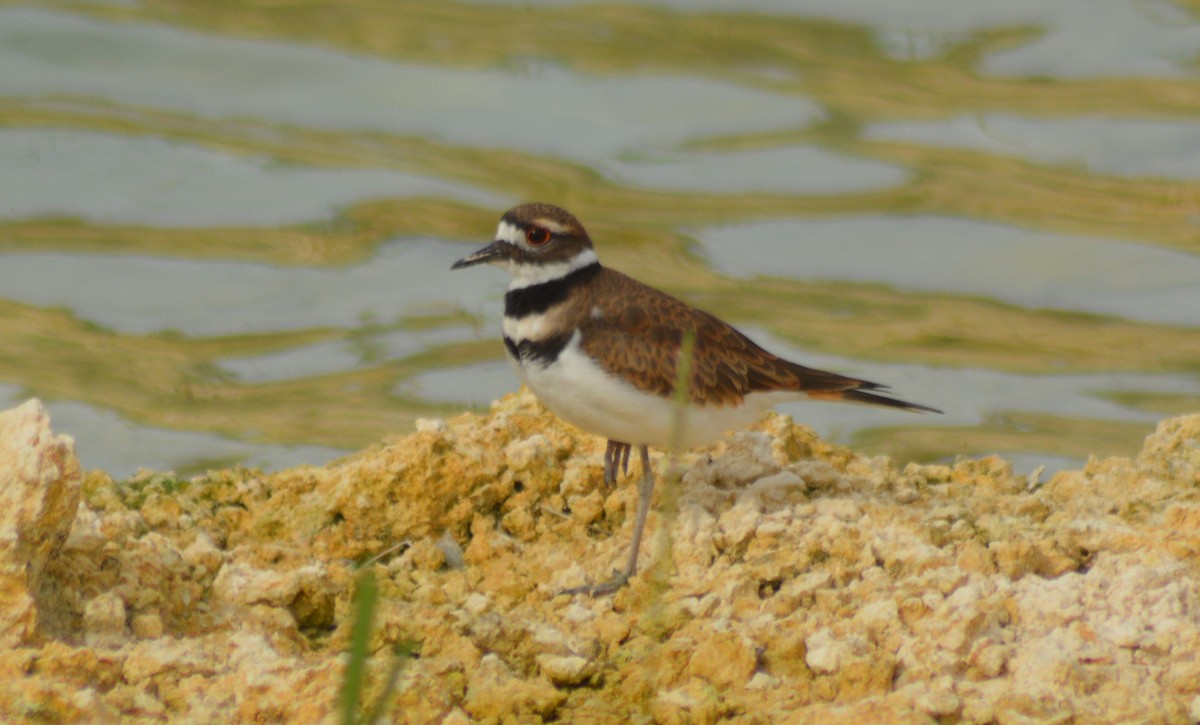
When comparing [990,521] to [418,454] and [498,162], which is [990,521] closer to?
[418,454]

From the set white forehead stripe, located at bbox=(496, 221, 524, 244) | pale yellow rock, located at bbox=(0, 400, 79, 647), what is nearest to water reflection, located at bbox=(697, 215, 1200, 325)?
white forehead stripe, located at bbox=(496, 221, 524, 244)

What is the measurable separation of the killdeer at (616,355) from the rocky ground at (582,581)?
18 cm

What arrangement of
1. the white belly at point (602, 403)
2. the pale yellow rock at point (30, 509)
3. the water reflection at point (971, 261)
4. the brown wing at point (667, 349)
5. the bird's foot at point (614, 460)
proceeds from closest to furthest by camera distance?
the pale yellow rock at point (30, 509), the white belly at point (602, 403), the brown wing at point (667, 349), the bird's foot at point (614, 460), the water reflection at point (971, 261)

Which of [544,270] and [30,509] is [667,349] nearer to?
[544,270]

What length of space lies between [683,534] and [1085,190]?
254 inches

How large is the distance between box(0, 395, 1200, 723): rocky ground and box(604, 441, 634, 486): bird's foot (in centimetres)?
4

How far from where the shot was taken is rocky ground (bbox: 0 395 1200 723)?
3908mm

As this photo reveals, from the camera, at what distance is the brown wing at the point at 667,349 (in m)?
5.29

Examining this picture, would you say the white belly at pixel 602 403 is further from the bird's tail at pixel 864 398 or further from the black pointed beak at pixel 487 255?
the bird's tail at pixel 864 398

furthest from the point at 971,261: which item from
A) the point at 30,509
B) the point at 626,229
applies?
the point at 30,509

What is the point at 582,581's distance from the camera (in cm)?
483

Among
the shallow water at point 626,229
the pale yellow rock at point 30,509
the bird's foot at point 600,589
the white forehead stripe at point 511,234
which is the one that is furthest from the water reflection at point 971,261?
the pale yellow rock at point 30,509

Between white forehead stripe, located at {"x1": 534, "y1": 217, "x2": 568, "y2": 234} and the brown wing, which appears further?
white forehead stripe, located at {"x1": 534, "y1": 217, "x2": 568, "y2": 234}

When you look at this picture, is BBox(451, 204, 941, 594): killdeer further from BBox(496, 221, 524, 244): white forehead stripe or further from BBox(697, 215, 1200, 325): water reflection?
BBox(697, 215, 1200, 325): water reflection
